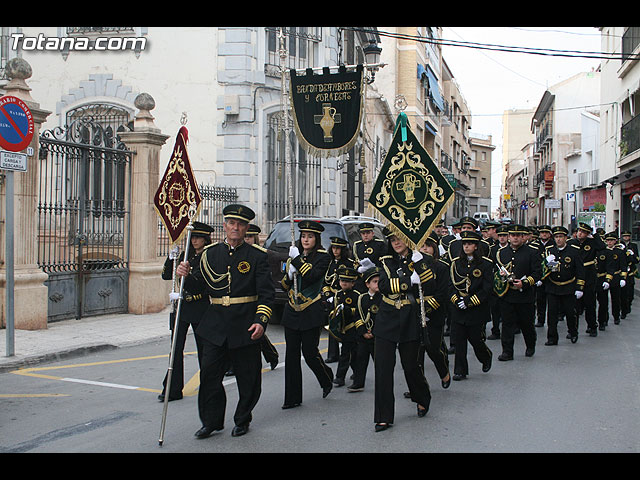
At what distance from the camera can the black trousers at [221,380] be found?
5676 mm

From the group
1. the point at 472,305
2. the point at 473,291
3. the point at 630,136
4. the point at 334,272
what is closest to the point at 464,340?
the point at 472,305

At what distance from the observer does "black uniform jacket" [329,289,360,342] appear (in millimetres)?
7871

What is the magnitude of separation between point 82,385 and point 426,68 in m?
39.5

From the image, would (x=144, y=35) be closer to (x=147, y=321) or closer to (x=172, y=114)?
(x=172, y=114)

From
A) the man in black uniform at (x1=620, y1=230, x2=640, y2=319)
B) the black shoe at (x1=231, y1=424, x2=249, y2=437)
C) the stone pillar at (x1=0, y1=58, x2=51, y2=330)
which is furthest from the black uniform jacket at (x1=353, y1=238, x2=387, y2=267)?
the man in black uniform at (x1=620, y1=230, x2=640, y2=319)

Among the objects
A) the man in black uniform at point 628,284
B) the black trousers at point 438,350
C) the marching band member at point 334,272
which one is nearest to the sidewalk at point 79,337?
the marching band member at point 334,272

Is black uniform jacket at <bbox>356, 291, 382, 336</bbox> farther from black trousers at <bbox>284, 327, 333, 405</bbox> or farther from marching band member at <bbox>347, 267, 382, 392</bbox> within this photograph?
black trousers at <bbox>284, 327, 333, 405</bbox>

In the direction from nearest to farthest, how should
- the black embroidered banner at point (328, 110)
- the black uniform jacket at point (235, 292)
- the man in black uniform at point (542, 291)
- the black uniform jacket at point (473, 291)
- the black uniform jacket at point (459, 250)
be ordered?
1. the black uniform jacket at point (235, 292)
2. the black uniform jacket at point (473, 291)
3. the black uniform jacket at point (459, 250)
4. the black embroidered banner at point (328, 110)
5. the man in black uniform at point (542, 291)

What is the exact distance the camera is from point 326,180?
2148 cm

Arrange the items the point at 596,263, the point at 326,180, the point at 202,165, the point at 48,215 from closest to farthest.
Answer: the point at 48,215, the point at 596,263, the point at 202,165, the point at 326,180

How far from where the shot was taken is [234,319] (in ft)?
19.0

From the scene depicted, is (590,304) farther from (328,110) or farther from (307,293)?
(307,293)

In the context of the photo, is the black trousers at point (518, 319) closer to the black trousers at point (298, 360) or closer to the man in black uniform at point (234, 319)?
the black trousers at point (298, 360)
